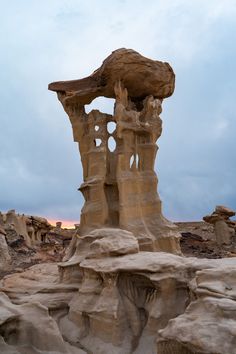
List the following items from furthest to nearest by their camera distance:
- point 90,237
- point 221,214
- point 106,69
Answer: point 221,214 < point 106,69 < point 90,237

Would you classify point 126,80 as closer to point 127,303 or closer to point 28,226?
point 127,303

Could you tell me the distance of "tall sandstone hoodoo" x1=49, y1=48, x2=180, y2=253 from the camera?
44.0 ft

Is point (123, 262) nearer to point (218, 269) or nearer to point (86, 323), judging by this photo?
point (86, 323)

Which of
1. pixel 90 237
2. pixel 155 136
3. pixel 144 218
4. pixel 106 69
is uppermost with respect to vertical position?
pixel 106 69

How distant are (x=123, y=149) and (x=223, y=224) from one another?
1684 centimetres

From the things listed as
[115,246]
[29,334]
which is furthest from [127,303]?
[29,334]

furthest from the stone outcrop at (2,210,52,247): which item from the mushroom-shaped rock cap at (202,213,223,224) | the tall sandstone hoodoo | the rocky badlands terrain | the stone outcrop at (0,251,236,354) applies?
the stone outcrop at (0,251,236,354)

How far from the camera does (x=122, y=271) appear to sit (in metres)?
8.94

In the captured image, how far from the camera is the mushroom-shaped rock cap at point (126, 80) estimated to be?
13375 millimetres

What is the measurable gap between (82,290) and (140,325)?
1998 mm

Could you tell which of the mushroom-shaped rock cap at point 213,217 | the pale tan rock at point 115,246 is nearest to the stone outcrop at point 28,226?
the mushroom-shaped rock cap at point 213,217

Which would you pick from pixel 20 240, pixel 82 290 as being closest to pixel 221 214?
pixel 20 240

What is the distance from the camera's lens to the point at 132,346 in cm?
845

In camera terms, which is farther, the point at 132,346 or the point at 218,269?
the point at 132,346
